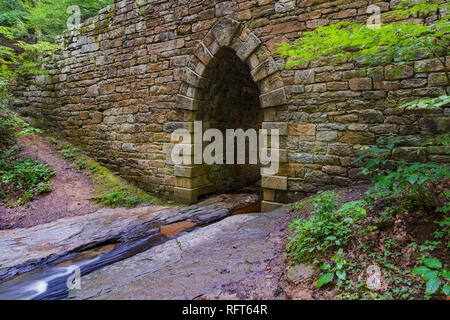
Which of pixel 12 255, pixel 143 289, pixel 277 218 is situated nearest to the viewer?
pixel 143 289

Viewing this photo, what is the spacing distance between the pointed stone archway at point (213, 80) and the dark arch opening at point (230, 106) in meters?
0.11

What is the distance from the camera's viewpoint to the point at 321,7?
4.08m

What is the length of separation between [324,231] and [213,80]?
431 cm

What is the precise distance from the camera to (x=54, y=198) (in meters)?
5.78

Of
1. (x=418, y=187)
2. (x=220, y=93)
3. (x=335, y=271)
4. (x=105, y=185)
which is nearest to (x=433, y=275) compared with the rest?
(x=335, y=271)

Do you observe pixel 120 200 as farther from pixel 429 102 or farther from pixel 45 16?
pixel 45 16

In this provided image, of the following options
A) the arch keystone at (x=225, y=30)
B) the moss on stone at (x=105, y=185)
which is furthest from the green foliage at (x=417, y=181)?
the moss on stone at (x=105, y=185)

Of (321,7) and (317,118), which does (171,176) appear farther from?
(321,7)

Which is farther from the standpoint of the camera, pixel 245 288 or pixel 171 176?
pixel 171 176

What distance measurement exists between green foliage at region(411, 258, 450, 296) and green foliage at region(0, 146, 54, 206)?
6.77 meters

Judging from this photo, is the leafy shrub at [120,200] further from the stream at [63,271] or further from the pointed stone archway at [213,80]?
the stream at [63,271]

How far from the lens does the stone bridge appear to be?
380 centimetres

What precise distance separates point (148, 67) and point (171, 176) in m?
2.62
